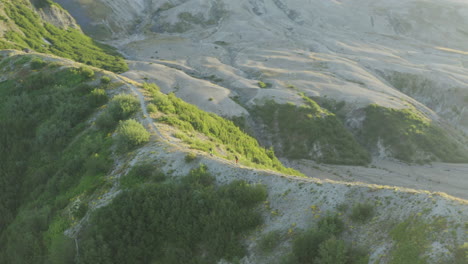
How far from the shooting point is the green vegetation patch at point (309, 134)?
40.8 m

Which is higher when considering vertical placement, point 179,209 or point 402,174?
point 179,209

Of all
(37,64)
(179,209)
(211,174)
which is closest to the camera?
(179,209)

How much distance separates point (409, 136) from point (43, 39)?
253ft

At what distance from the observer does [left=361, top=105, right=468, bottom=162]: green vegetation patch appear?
41344mm

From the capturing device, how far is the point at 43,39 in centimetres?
6688

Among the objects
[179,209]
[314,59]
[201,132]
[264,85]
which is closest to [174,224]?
[179,209]

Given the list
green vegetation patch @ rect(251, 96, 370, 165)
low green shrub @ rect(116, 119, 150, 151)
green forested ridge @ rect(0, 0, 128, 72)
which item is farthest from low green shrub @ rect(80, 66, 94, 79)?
green forested ridge @ rect(0, 0, 128, 72)

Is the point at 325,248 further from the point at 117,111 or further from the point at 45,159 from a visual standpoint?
Result: the point at 45,159

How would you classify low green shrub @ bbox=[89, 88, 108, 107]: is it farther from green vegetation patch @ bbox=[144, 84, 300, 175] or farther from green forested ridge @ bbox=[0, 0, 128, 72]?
green forested ridge @ bbox=[0, 0, 128, 72]

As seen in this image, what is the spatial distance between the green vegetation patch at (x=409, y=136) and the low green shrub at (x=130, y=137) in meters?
37.5

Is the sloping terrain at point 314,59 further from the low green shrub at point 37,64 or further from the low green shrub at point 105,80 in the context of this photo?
the low green shrub at point 37,64

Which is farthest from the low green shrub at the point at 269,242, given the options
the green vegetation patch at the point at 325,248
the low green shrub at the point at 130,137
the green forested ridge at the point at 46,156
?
the low green shrub at the point at 130,137

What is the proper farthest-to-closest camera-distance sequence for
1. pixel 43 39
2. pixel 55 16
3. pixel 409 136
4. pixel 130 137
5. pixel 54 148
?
1. pixel 55 16
2. pixel 43 39
3. pixel 409 136
4. pixel 54 148
5. pixel 130 137

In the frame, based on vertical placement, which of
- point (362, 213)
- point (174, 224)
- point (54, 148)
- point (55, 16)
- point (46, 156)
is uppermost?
point (55, 16)
